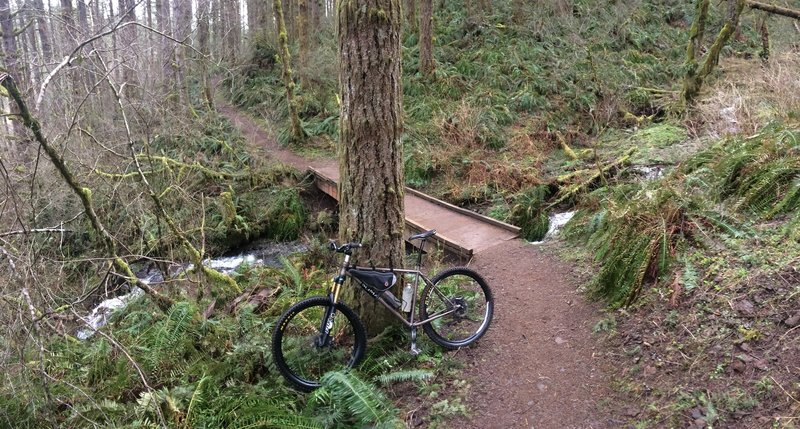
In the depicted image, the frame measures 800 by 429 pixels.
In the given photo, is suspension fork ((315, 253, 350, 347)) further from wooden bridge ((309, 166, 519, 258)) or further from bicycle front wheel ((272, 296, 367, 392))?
wooden bridge ((309, 166, 519, 258))

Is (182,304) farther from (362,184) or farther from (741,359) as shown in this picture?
(741,359)

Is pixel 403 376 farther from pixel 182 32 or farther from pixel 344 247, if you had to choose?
pixel 182 32

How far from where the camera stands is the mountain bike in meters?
4.16

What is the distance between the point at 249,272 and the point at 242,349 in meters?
3.69

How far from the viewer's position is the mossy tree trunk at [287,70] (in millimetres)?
13519

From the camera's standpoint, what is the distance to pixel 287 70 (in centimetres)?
1400

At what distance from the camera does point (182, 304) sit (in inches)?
198

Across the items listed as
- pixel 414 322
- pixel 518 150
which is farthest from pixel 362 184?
pixel 518 150

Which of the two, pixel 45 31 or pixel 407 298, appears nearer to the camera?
pixel 407 298

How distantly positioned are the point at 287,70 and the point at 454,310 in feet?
36.5

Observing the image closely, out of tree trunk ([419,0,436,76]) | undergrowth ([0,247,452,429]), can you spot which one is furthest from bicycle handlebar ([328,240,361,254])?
tree trunk ([419,0,436,76])

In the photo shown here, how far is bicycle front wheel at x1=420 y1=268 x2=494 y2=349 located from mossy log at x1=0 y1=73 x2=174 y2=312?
2781mm

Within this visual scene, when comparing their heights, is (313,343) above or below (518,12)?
below

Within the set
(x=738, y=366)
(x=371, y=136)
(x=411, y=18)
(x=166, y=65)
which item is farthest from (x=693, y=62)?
(x=166, y=65)
